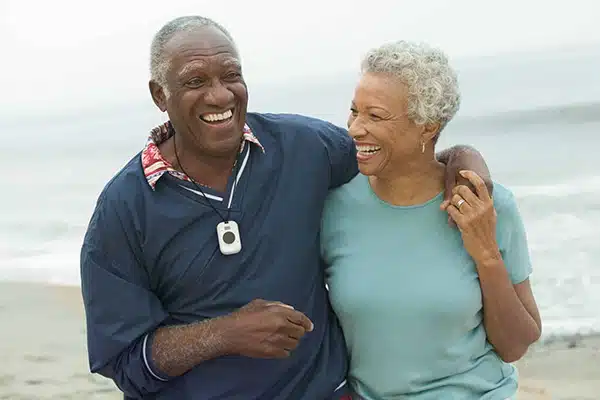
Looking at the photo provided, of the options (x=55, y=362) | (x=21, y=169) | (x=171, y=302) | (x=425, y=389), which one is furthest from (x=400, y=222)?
(x=21, y=169)

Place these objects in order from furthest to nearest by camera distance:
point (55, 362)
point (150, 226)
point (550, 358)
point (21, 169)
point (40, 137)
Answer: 1. point (40, 137)
2. point (21, 169)
3. point (55, 362)
4. point (550, 358)
5. point (150, 226)

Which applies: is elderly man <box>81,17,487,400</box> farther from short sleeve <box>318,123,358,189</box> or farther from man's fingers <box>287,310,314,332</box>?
short sleeve <box>318,123,358,189</box>

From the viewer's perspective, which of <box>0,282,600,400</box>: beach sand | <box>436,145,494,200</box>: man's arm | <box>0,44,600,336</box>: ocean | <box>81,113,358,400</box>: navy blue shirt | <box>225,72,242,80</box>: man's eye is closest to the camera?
<box>81,113,358,400</box>: navy blue shirt

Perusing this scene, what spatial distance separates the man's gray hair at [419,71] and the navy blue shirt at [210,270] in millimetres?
367

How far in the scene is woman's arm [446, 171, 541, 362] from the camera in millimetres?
2697

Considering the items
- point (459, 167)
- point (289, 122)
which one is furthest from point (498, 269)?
point (289, 122)

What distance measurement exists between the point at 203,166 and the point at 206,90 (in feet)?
0.83

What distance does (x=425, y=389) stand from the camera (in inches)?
111

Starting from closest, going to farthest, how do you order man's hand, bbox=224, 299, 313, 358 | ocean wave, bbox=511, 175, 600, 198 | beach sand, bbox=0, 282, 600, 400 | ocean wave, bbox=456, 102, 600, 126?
1. man's hand, bbox=224, 299, 313, 358
2. beach sand, bbox=0, 282, 600, 400
3. ocean wave, bbox=511, 175, 600, 198
4. ocean wave, bbox=456, 102, 600, 126

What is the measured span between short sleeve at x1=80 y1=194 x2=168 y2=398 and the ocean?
4.60 metres

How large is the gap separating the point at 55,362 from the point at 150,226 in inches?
166

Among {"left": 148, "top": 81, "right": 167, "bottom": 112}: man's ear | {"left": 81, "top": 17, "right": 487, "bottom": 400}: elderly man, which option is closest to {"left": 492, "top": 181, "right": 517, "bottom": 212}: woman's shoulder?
{"left": 81, "top": 17, "right": 487, "bottom": 400}: elderly man

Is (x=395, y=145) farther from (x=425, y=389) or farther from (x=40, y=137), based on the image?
(x=40, y=137)

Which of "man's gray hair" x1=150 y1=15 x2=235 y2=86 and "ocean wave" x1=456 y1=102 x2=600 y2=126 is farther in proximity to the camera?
"ocean wave" x1=456 y1=102 x2=600 y2=126
